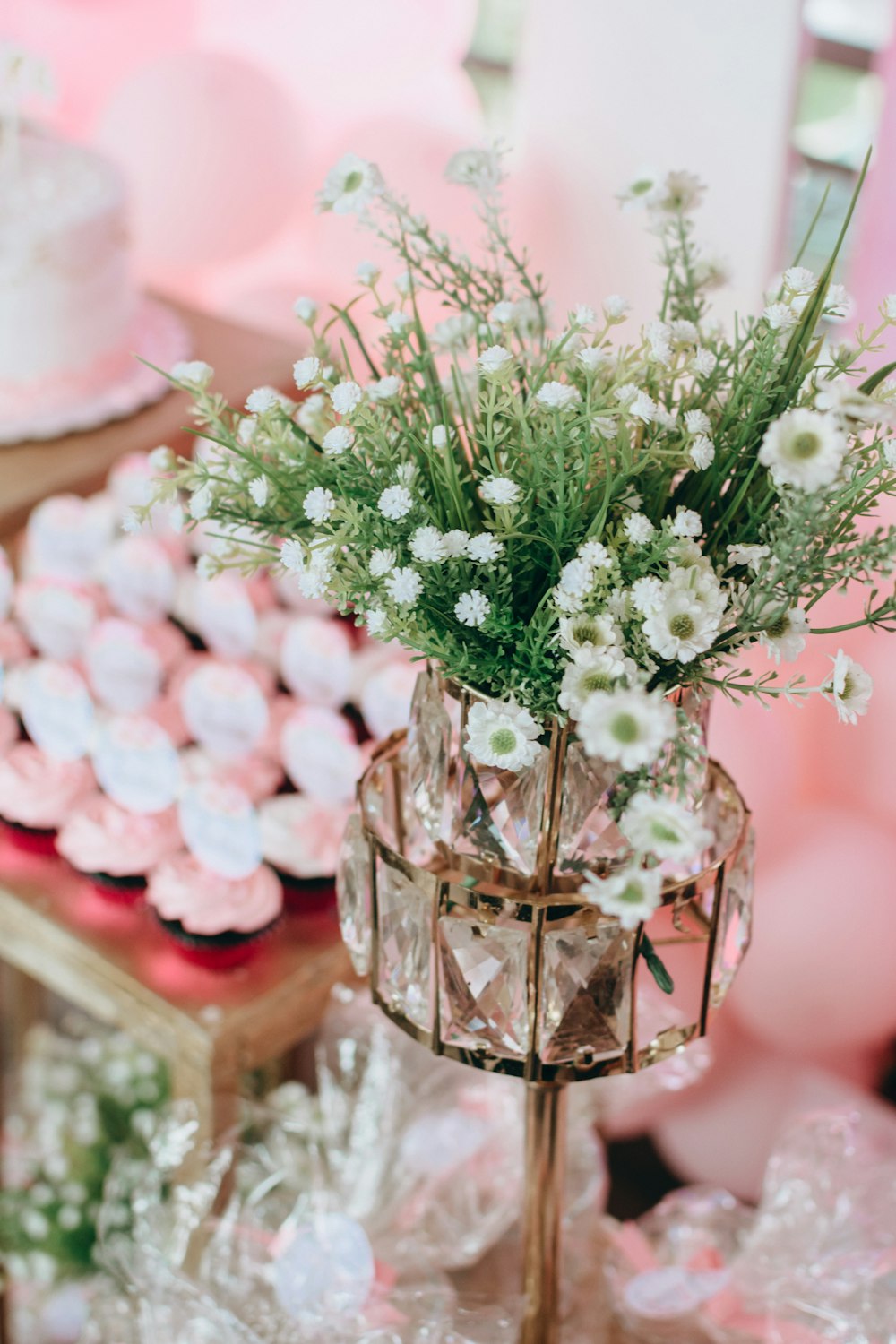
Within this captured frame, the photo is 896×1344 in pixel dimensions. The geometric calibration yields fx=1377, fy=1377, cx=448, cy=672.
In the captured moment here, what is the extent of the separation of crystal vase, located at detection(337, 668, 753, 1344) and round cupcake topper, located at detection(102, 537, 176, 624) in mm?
624

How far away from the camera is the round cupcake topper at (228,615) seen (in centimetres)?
136

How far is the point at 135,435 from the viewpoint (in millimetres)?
1567

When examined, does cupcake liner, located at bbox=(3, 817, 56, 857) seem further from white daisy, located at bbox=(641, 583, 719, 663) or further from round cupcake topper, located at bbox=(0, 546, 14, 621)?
white daisy, located at bbox=(641, 583, 719, 663)

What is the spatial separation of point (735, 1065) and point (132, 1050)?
709mm

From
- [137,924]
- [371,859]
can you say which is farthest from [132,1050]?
[371,859]

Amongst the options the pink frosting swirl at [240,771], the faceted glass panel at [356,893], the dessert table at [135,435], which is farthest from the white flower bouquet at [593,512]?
the dessert table at [135,435]

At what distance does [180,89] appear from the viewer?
1.76 meters

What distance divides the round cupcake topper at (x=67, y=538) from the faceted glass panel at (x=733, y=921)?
84 cm

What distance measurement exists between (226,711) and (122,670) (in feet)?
0.39

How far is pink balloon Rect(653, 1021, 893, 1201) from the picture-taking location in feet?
4.97

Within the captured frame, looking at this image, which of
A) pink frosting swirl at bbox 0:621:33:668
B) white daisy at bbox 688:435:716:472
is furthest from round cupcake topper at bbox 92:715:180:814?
white daisy at bbox 688:435:716:472

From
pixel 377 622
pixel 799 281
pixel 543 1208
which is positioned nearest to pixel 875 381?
pixel 799 281

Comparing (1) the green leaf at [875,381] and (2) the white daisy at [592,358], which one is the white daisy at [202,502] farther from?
(1) the green leaf at [875,381]

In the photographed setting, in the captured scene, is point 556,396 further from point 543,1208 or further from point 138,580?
point 138,580
